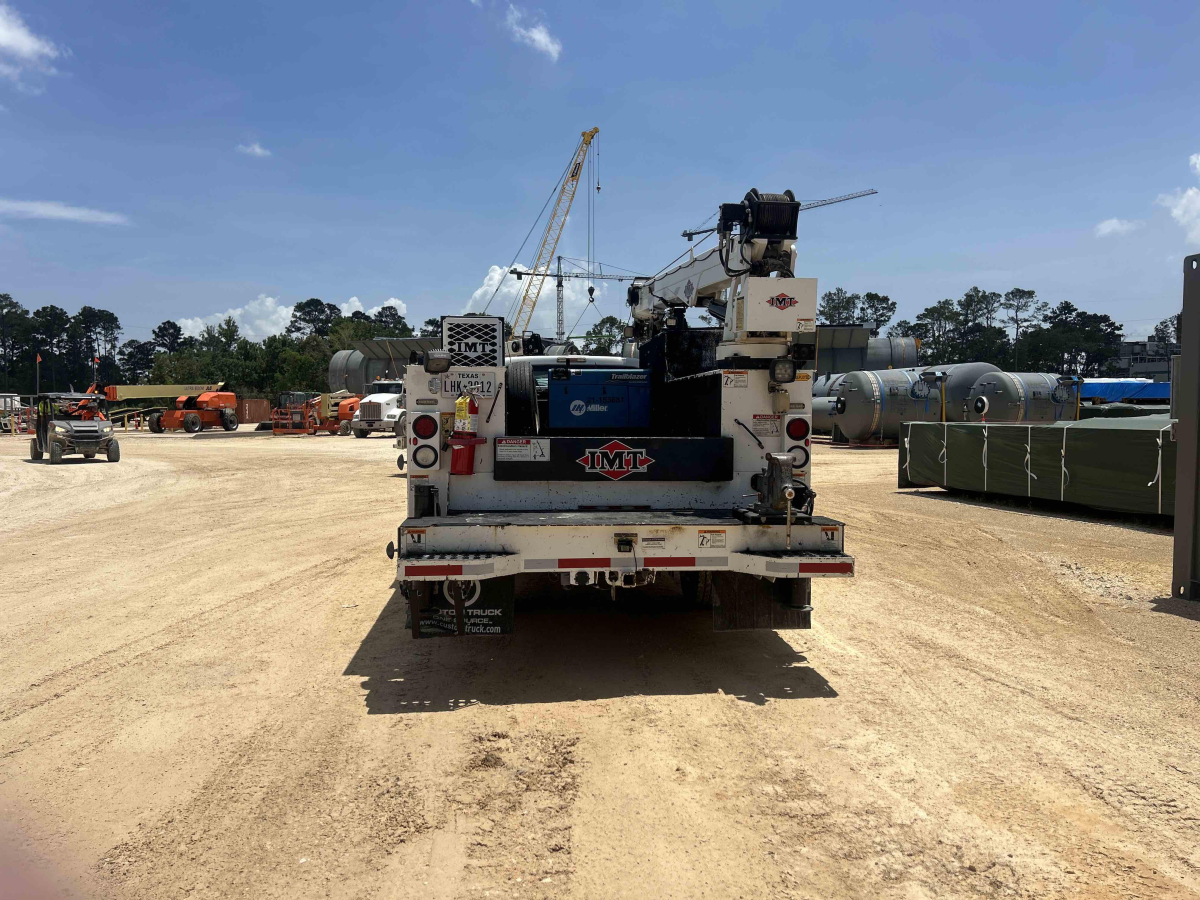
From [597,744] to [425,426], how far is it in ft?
8.12

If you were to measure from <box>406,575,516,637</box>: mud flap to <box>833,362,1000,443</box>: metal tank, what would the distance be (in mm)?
26419

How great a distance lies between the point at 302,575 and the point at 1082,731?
717 centimetres

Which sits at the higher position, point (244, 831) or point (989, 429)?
point (989, 429)

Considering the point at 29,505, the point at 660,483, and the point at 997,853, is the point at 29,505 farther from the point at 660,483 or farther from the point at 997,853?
the point at 997,853

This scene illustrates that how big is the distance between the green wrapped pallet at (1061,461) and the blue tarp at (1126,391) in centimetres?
3789

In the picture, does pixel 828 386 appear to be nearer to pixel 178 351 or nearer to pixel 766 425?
pixel 766 425

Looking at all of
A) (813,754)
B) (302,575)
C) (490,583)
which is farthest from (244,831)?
(302,575)

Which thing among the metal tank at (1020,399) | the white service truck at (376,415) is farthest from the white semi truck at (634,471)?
the white service truck at (376,415)

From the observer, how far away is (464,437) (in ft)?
18.2

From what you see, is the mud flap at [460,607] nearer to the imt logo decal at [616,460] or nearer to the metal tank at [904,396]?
the imt logo decal at [616,460]

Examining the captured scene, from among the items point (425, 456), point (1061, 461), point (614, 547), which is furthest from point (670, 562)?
point (1061, 461)

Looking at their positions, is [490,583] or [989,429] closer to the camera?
[490,583]

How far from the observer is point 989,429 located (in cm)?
1447

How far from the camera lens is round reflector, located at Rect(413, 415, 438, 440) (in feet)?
18.0
